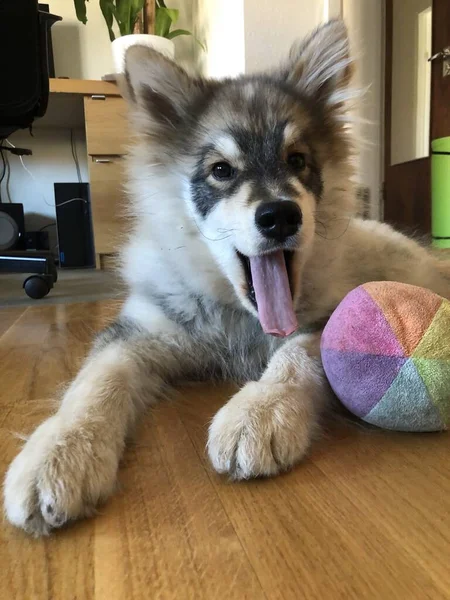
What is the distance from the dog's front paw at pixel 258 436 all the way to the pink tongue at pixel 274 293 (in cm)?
30

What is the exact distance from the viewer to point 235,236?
1.27m

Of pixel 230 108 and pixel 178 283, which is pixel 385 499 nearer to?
pixel 178 283

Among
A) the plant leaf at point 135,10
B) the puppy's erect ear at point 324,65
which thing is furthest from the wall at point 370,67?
the puppy's erect ear at point 324,65

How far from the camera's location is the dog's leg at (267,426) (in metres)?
0.88

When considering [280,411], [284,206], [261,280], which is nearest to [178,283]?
[261,280]

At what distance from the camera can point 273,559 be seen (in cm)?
69

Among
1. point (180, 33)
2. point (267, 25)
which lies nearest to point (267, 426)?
point (267, 25)

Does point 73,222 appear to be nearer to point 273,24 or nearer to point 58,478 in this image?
point 273,24

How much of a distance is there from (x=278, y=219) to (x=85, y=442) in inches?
24.7

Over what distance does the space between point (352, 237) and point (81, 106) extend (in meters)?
3.53

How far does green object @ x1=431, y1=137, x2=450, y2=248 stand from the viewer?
4008 mm

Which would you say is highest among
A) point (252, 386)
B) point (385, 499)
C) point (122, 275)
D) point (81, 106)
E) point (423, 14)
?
point (423, 14)

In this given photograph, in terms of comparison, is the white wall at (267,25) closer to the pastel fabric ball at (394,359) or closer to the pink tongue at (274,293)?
the pink tongue at (274,293)

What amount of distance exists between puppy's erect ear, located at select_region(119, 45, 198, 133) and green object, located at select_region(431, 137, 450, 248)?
9.73ft
